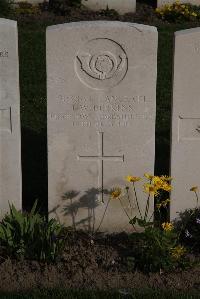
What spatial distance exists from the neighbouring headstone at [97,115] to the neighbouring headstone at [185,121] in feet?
0.61

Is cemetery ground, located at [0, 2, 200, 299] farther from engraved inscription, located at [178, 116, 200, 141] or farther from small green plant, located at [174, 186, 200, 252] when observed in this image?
engraved inscription, located at [178, 116, 200, 141]

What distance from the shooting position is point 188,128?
536 centimetres

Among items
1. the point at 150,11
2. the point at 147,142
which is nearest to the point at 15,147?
the point at 147,142

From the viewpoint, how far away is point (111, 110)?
5.32 meters

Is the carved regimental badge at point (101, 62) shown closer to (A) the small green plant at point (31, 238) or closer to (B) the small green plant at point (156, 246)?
(B) the small green plant at point (156, 246)

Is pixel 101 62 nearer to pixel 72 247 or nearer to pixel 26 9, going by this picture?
pixel 72 247

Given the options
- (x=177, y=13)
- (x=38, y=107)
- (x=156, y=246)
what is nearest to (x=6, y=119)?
(x=156, y=246)

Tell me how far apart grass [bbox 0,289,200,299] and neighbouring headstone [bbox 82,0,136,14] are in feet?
31.5

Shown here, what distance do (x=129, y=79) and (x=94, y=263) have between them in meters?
1.48

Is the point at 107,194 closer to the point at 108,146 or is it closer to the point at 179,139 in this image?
the point at 108,146

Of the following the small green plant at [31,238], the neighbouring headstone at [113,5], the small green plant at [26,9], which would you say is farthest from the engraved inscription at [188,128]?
the neighbouring headstone at [113,5]

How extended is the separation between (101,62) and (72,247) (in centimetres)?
149

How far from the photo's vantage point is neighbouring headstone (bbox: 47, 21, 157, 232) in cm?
515

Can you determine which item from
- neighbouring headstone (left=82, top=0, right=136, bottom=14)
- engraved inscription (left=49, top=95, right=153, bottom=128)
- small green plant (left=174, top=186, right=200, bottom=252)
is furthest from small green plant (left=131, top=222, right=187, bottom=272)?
neighbouring headstone (left=82, top=0, right=136, bottom=14)
